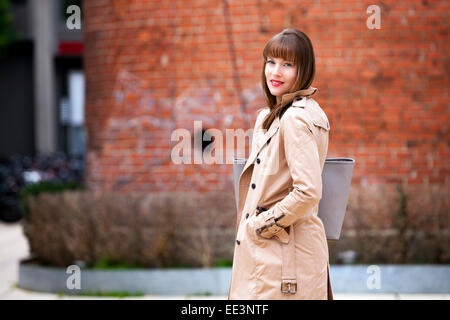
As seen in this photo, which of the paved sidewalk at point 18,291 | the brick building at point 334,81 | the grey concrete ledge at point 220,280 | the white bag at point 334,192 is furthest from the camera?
the brick building at point 334,81

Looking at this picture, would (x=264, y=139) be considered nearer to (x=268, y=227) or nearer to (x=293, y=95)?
(x=293, y=95)

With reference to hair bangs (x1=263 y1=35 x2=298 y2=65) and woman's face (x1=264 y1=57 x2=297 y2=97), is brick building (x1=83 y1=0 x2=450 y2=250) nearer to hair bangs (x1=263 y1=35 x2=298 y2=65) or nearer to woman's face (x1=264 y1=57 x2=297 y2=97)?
woman's face (x1=264 y1=57 x2=297 y2=97)

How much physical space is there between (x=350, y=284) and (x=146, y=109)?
312 centimetres

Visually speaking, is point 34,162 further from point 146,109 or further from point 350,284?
point 350,284

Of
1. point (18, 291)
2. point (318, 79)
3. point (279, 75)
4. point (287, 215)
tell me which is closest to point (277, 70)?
point (279, 75)

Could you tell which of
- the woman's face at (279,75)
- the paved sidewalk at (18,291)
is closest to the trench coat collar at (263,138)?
the woman's face at (279,75)

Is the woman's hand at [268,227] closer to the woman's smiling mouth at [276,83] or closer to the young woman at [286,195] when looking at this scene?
the young woman at [286,195]

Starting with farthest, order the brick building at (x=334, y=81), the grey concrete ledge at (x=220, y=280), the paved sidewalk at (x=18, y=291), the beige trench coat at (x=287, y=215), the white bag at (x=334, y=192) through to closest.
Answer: the brick building at (x=334, y=81), the grey concrete ledge at (x=220, y=280), the paved sidewalk at (x=18, y=291), the white bag at (x=334, y=192), the beige trench coat at (x=287, y=215)

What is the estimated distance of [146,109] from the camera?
7391 mm

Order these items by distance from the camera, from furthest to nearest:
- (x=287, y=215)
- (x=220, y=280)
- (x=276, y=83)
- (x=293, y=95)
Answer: (x=220, y=280)
(x=276, y=83)
(x=293, y=95)
(x=287, y=215)

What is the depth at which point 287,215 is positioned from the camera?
2.79 m

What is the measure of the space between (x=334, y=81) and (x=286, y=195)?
4.26m

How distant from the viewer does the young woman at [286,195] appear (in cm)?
279

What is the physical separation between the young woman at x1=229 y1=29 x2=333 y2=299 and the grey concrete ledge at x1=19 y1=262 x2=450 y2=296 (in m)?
3.58
